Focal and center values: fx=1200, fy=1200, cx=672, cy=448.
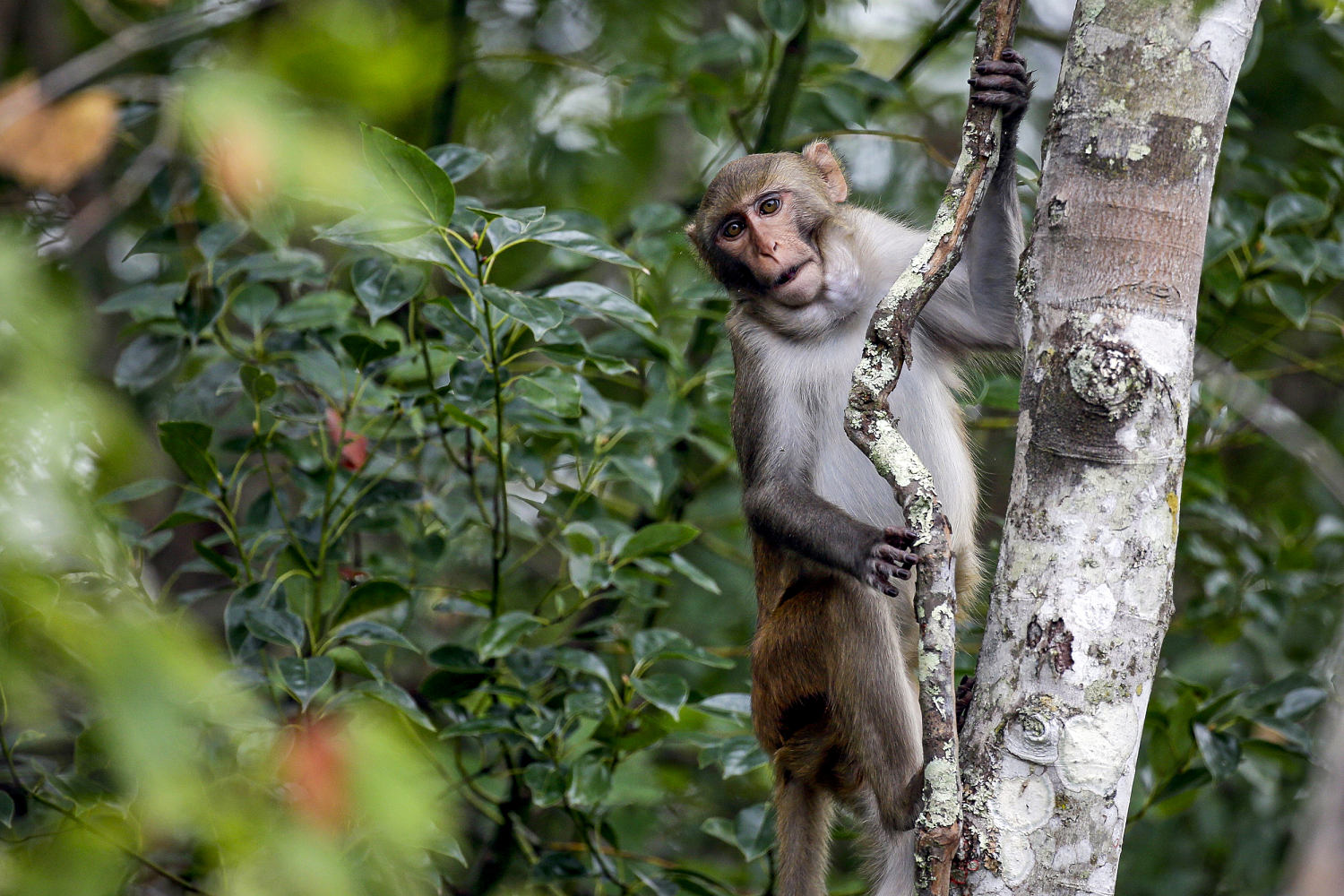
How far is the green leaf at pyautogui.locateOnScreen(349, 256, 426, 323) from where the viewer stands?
13.3ft

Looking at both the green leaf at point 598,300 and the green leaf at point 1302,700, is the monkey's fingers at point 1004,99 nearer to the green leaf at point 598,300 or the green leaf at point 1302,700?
the green leaf at point 598,300

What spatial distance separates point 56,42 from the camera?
21.6 feet

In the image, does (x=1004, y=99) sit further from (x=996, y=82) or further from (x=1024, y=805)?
(x=1024, y=805)

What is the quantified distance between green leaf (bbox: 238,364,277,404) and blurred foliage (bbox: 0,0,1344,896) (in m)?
0.02

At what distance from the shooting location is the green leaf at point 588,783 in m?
4.15

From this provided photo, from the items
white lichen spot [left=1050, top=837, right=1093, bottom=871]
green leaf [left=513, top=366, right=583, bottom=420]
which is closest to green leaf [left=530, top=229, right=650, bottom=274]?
green leaf [left=513, top=366, right=583, bottom=420]

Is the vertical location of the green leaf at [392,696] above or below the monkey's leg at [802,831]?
above

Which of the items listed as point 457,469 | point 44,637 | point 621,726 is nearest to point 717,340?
point 457,469

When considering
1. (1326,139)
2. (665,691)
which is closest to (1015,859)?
(665,691)

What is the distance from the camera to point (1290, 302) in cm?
480

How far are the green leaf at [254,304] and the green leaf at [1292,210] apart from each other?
385 cm

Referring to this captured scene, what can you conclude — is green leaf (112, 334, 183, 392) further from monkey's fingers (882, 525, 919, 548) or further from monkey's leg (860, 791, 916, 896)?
monkey's leg (860, 791, 916, 896)

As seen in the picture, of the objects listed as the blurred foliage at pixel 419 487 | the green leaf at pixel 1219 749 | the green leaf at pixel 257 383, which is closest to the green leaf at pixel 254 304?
the blurred foliage at pixel 419 487

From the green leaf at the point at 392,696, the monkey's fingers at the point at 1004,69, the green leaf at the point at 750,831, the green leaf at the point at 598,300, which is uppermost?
the monkey's fingers at the point at 1004,69
